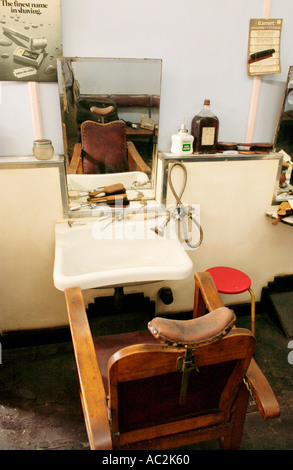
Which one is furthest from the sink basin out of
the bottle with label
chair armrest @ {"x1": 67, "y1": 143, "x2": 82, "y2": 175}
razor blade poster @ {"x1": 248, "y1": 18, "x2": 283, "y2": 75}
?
razor blade poster @ {"x1": 248, "y1": 18, "x2": 283, "y2": 75}

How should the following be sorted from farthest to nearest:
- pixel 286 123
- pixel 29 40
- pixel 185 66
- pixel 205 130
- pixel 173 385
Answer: pixel 286 123
pixel 205 130
pixel 185 66
pixel 29 40
pixel 173 385

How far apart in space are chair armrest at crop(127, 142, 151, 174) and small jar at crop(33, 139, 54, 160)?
45cm

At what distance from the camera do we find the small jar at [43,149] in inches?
69.1

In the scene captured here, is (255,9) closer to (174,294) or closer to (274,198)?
(274,198)

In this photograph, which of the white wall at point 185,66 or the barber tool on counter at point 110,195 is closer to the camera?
the white wall at point 185,66

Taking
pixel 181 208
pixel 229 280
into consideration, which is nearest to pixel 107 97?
pixel 181 208

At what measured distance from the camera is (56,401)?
6.43 ft

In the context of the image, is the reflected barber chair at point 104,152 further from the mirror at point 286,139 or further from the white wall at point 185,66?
the mirror at point 286,139

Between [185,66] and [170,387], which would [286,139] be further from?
[170,387]

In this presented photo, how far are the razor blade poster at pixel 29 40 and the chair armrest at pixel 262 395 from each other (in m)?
1.67

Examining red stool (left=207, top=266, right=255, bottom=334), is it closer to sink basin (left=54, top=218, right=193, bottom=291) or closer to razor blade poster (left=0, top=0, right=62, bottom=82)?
sink basin (left=54, top=218, right=193, bottom=291)

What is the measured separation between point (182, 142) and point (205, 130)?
0.54 feet

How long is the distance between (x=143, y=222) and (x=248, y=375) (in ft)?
3.44

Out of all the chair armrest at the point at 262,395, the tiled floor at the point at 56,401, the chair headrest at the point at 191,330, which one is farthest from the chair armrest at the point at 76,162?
the chair armrest at the point at 262,395
